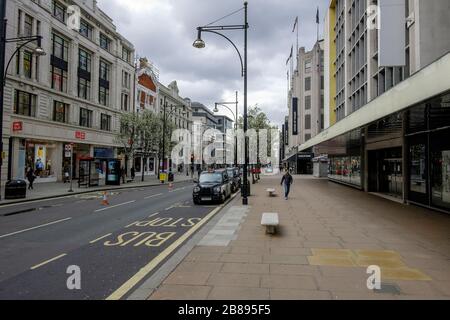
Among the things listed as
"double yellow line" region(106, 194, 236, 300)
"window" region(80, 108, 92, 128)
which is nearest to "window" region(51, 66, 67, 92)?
"window" region(80, 108, 92, 128)

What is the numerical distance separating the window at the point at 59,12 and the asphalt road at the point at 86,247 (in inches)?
1105

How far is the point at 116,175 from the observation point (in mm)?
32000

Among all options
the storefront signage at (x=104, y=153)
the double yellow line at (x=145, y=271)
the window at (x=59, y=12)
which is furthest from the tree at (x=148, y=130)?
the double yellow line at (x=145, y=271)

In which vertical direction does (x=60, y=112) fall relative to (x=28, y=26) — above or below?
below

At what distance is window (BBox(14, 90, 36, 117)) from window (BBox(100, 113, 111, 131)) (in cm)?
1235

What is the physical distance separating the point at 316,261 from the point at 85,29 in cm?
4363

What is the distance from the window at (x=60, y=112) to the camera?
3509 centimetres

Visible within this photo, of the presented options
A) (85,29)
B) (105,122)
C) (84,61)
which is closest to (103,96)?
(105,122)

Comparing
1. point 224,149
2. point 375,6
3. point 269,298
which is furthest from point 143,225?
point 224,149

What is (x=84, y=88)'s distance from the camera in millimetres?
40781

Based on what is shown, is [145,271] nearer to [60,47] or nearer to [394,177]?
[394,177]

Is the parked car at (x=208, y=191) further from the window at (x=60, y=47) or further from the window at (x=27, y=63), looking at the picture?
the window at (x=60, y=47)

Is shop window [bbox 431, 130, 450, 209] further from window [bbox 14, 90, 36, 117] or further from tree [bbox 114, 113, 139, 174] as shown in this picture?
window [bbox 14, 90, 36, 117]

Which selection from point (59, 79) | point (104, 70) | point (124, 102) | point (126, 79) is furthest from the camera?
point (126, 79)
